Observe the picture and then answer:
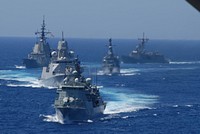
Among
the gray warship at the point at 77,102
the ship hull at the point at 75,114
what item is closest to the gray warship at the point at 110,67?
the gray warship at the point at 77,102

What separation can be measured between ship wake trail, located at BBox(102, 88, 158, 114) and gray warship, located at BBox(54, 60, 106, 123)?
3.80 meters

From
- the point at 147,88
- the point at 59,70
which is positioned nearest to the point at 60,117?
the point at 147,88

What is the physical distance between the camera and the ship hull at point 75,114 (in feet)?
289

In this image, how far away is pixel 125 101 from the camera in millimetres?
106875

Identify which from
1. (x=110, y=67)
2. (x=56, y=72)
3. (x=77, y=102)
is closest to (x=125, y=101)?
(x=77, y=102)

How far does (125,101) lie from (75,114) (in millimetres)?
19216

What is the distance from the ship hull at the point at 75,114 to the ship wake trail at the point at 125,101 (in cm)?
506

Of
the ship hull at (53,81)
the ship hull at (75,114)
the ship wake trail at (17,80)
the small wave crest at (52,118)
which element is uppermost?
the ship hull at (75,114)

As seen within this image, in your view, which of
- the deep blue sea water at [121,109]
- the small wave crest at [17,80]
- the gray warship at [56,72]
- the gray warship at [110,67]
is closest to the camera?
the deep blue sea water at [121,109]

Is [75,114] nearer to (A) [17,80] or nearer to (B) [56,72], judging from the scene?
(B) [56,72]

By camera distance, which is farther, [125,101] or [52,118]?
[125,101]

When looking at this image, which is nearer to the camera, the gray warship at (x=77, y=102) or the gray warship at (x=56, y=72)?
the gray warship at (x=77, y=102)

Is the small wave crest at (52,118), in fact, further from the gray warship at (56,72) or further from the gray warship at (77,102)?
the gray warship at (56,72)

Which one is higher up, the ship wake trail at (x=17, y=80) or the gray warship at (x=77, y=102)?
the gray warship at (x=77, y=102)
